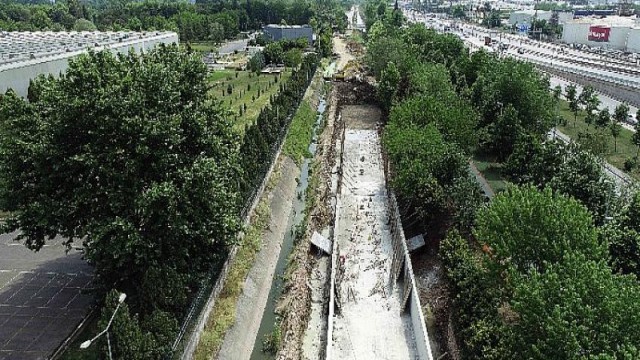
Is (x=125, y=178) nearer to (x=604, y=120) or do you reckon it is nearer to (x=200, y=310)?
(x=200, y=310)

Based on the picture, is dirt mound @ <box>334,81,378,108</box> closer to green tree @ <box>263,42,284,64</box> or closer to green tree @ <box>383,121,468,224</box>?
green tree @ <box>263,42,284,64</box>

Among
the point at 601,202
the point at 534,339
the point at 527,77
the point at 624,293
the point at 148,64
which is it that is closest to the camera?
the point at 624,293

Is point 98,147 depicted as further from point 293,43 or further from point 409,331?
point 293,43

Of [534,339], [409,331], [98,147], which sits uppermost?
[98,147]

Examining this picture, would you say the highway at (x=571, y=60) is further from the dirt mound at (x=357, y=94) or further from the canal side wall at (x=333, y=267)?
the canal side wall at (x=333, y=267)

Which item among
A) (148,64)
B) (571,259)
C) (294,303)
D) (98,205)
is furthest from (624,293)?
(148,64)

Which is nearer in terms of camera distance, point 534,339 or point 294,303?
point 534,339

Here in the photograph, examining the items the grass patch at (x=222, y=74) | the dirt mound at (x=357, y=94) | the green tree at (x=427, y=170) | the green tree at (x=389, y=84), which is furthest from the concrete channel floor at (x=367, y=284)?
the grass patch at (x=222, y=74)
